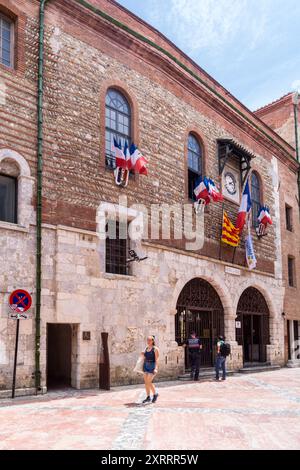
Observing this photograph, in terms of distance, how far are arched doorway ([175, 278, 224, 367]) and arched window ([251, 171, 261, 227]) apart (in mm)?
5369

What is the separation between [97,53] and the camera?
15.2 metres

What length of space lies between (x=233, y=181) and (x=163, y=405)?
42.4 ft

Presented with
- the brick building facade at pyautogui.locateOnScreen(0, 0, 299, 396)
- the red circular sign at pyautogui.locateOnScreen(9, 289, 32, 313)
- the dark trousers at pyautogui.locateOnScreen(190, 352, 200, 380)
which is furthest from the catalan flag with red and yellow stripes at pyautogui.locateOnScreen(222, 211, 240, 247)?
the red circular sign at pyautogui.locateOnScreen(9, 289, 32, 313)

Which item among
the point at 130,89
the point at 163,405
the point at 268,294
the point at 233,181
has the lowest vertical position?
the point at 163,405

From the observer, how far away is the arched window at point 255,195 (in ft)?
75.9

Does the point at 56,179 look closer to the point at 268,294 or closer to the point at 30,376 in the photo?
the point at 30,376

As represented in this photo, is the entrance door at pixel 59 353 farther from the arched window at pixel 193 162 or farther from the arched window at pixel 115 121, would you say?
the arched window at pixel 193 162

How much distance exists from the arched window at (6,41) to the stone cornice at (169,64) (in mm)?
1786

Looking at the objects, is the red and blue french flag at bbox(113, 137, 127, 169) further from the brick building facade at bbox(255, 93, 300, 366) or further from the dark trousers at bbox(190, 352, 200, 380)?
the brick building facade at bbox(255, 93, 300, 366)

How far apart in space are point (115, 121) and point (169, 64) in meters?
Answer: 3.74

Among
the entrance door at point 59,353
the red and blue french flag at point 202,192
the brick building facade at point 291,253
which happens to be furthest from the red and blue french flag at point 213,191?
the brick building facade at point 291,253

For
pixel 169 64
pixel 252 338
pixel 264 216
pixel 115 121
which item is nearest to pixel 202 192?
pixel 115 121

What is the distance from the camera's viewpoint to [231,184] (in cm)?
2133
